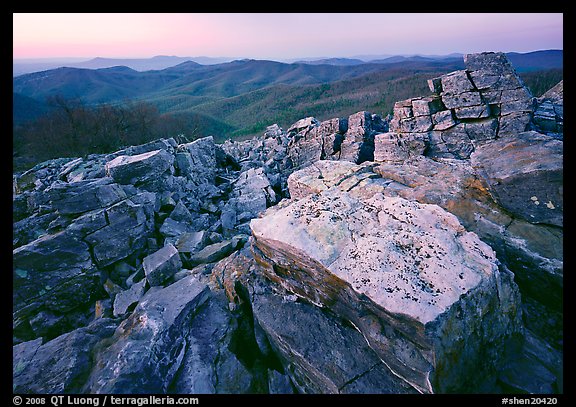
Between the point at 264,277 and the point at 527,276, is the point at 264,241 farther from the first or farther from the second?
the point at 527,276

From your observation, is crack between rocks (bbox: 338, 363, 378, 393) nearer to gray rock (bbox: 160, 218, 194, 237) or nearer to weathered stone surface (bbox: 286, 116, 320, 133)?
gray rock (bbox: 160, 218, 194, 237)

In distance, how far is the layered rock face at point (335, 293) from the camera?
480 centimetres

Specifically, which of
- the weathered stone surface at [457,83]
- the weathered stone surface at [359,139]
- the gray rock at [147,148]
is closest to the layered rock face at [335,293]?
the gray rock at [147,148]

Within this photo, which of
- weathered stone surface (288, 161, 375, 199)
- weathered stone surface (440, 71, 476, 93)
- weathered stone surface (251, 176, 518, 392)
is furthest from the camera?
weathered stone surface (440, 71, 476, 93)

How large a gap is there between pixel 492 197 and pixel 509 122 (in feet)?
38.9

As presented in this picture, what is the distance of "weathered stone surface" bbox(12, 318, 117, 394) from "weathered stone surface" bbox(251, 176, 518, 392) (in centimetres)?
448


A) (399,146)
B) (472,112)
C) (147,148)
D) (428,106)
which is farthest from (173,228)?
(472,112)

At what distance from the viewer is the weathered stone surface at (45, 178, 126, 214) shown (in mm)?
11227

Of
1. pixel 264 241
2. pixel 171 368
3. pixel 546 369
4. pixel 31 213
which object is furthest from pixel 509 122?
pixel 31 213

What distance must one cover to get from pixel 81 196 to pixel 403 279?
12.8m

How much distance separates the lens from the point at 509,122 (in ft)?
50.2

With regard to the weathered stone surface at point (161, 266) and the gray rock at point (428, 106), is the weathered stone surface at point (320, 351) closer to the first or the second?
the weathered stone surface at point (161, 266)

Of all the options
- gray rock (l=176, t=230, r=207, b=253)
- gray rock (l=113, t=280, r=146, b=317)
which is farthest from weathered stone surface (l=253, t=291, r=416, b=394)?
gray rock (l=176, t=230, r=207, b=253)

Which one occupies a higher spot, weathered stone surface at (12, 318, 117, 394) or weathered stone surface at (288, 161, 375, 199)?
weathered stone surface at (288, 161, 375, 199)
